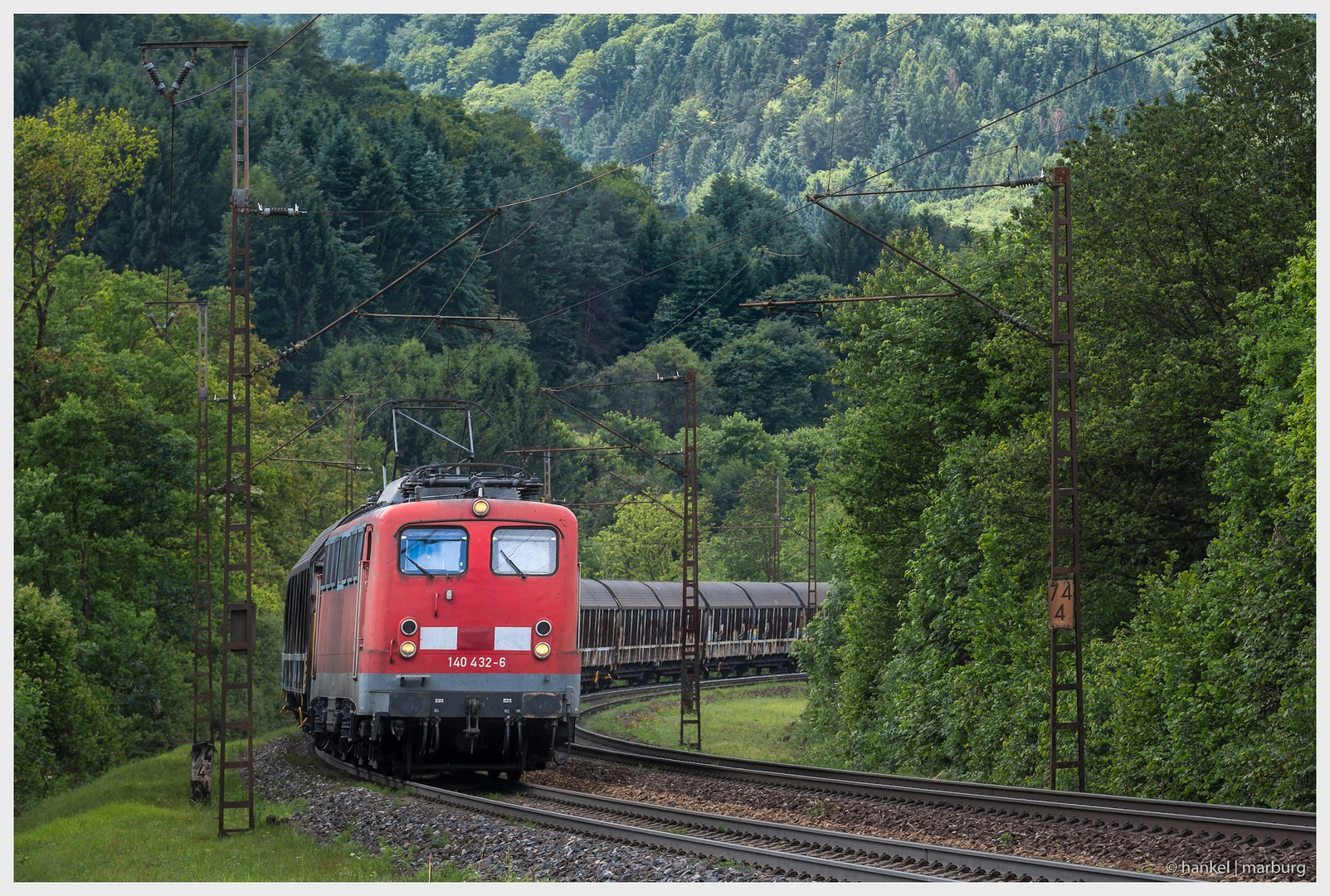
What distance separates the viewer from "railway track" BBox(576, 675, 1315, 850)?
13.8 m

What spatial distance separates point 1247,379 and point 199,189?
85754 mm

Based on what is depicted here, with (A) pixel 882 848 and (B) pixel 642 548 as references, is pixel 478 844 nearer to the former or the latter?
(A) pixel 882 848

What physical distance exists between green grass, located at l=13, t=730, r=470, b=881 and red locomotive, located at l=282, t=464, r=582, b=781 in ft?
6.92

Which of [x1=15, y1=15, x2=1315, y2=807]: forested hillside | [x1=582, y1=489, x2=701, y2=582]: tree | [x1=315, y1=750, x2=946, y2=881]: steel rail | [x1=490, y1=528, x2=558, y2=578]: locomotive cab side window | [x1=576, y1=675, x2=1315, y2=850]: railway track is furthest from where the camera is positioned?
[x1=582, y1=489, x2=701, y2=582]: tree

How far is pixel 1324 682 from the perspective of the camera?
1716cm

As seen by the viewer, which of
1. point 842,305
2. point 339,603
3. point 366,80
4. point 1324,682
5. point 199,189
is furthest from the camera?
point 366,80

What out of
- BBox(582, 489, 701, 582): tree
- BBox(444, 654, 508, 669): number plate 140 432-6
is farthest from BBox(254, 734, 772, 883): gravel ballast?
BBox(582, 489, 701, 582): tree

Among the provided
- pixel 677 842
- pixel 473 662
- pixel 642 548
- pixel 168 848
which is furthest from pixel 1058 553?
pixel 642 548

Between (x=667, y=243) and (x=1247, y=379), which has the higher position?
(x=667, y=243)

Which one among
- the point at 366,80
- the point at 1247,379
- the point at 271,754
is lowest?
the point at 271,754

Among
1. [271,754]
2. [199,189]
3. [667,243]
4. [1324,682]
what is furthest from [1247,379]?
[667,243]

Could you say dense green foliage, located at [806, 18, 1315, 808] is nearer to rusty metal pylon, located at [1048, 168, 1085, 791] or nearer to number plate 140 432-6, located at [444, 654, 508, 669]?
rusty metal pylon, located at [1048, 168, 1085, 791]

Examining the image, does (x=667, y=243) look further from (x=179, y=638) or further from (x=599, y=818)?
(x=599, y=818)

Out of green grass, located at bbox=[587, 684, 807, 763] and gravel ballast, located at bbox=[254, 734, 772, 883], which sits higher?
gravel ballast, located at bbox=[254, 734, 772, 883]
